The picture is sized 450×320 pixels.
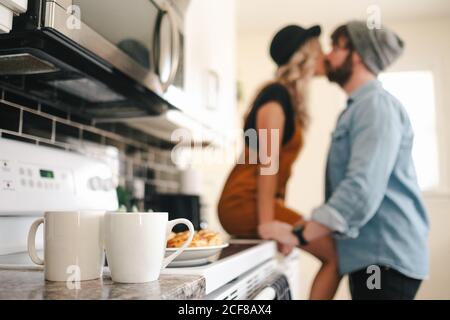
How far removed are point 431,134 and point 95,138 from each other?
95cm

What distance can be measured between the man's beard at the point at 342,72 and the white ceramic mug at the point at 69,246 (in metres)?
0.94

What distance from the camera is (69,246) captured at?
0.53 metres

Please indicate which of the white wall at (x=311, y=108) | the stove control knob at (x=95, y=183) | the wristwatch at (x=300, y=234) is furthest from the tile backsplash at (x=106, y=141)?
the white wall at (x=311, y=108)

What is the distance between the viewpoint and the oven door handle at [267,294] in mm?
797

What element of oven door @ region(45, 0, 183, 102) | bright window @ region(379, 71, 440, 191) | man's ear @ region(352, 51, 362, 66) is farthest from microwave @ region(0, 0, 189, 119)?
bright window @ region(379, 71, 440, 191)

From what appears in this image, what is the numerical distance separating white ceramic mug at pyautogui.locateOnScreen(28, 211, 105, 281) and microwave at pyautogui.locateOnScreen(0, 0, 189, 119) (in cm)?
31

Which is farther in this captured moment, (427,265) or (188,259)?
(427,265)

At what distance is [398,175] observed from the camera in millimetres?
1081

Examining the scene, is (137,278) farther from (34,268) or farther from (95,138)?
(95,138)

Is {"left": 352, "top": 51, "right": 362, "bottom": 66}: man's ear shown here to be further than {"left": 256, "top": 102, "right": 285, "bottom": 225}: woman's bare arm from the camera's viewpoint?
No

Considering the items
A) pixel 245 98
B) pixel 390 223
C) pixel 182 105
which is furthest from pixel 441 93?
pixel 245 98

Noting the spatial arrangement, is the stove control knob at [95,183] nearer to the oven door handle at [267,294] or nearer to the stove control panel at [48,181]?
the stove control panel at [48,181]

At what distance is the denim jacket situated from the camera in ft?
3.46

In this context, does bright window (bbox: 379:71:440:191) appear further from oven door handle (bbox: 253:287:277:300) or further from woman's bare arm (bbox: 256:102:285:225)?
oven door handle (bbox: 253:287:277:300)
